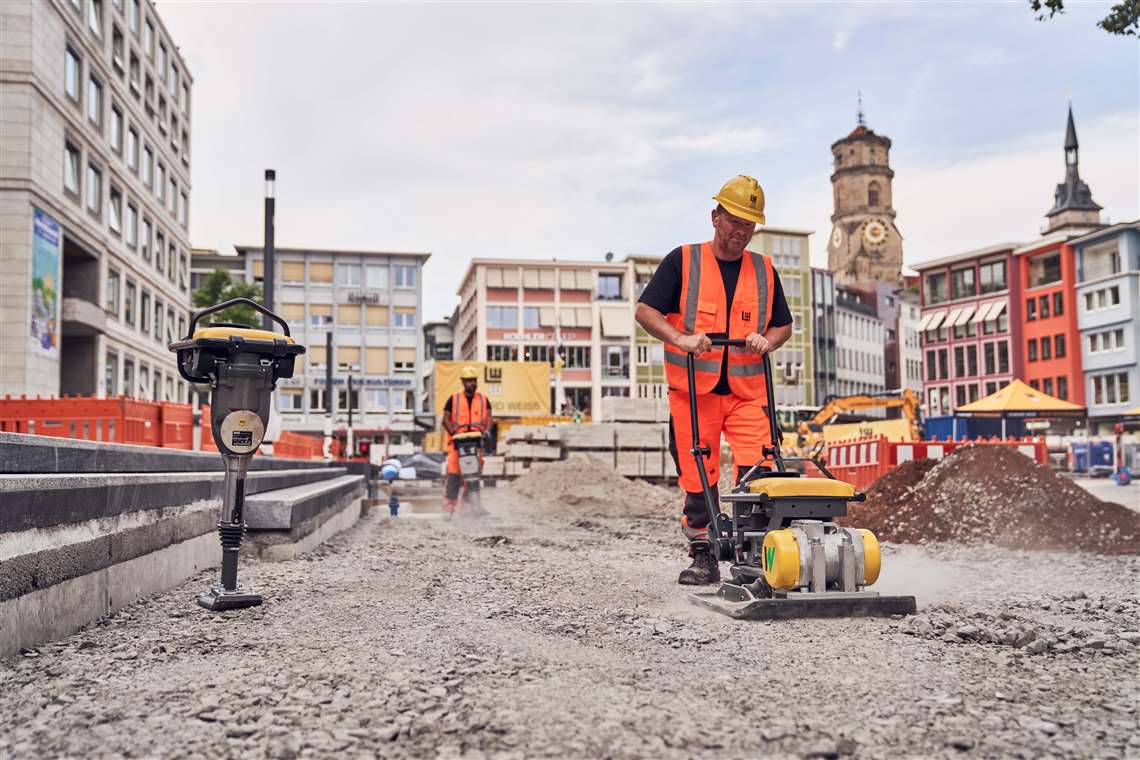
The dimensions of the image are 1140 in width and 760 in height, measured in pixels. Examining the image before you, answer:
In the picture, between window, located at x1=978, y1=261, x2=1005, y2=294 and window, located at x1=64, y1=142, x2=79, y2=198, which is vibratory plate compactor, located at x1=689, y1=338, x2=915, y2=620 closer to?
window, located at x1=64, y1=142, x2=79, y2=198

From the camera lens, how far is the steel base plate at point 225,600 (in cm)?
493

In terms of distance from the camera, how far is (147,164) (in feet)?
159

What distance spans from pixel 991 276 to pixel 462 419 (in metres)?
75.3

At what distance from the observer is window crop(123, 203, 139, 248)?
145 ft

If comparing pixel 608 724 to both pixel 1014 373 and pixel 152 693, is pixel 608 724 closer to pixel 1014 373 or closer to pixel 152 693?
pixel 152 693

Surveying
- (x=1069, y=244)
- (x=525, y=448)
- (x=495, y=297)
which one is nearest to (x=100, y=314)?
(x=525, y=448)

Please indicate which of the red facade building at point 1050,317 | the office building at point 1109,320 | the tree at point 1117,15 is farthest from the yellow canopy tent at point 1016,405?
the red facade building at point 1050,317

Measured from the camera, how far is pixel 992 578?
275 inches

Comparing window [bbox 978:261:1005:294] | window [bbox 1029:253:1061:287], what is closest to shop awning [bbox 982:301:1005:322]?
window [bbox 978:261:1005:294]

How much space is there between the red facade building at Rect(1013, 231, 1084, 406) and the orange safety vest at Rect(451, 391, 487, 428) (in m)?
66.0

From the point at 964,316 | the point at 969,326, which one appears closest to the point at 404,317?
the point at 964,316

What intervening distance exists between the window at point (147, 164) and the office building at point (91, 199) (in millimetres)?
174

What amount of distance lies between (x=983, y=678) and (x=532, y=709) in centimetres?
155

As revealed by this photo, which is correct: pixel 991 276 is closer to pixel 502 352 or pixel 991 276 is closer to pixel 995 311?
pixel 995 311
